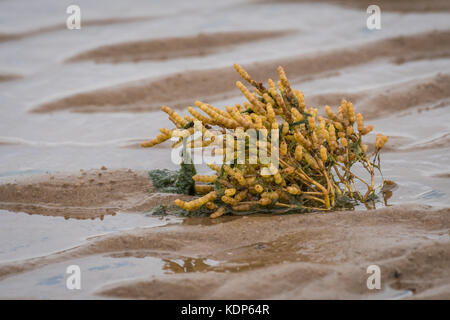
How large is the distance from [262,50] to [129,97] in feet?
6.55

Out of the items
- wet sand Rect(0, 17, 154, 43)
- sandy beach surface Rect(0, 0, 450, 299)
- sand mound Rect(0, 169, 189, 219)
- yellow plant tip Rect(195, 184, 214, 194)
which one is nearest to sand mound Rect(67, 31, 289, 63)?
sandy beach surface Rect(0, 0, 450, 299)

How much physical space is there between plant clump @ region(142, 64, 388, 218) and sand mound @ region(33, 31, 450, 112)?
306cm

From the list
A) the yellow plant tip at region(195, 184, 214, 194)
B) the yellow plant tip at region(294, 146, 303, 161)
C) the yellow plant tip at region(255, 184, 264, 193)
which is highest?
the yellow plant tip at region(294, 146, 303, 161)

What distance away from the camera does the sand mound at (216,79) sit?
680cm

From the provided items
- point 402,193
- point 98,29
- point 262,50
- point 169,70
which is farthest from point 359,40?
point 402,193

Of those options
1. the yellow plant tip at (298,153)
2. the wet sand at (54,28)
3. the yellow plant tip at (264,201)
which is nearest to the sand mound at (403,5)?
the wet sand at (54,28)

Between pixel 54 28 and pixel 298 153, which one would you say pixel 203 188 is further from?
pixel 54 28

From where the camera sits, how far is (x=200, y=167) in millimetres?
4902

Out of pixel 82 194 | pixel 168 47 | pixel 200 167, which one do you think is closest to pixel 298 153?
pixel 200 167

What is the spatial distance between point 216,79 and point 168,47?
1.34 m

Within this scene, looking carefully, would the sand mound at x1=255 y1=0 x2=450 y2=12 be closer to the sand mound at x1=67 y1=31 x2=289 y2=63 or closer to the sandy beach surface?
the sandy beach surface

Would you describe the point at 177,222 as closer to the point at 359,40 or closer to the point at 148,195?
the point at 148,195

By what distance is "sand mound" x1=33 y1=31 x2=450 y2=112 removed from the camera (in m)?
6.80

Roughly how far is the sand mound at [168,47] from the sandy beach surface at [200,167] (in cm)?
3
